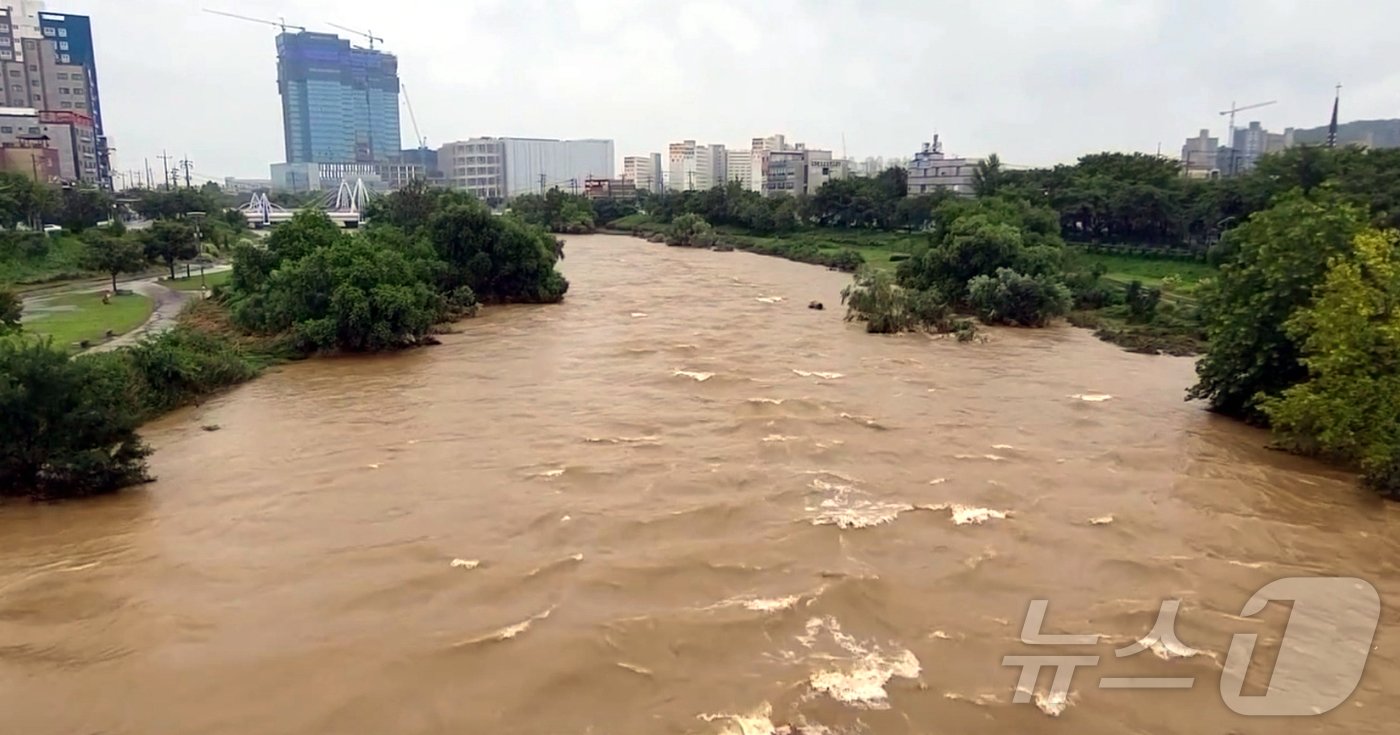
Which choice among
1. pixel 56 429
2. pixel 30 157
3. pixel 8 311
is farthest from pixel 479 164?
pixel 56 429

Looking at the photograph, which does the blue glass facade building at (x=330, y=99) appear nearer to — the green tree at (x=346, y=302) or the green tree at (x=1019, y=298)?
the green tree at (x=346, y=302)

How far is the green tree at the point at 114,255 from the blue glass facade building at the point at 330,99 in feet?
415

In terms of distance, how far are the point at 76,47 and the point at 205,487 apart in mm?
97202

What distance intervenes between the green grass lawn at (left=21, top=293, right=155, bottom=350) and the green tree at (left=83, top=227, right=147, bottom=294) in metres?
1.33

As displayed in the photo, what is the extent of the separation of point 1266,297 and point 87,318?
26.3 meters

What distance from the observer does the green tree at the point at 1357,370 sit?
11.2 m

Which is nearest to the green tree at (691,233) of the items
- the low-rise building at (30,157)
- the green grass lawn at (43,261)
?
the green grass lawn at (43,261)

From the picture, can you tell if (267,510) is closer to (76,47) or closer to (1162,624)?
(1162,624)

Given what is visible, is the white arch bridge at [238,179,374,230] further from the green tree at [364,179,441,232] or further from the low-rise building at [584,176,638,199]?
the low-rise building at [584,176,638,199]

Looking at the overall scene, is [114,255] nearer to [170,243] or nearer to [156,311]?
[170,243]

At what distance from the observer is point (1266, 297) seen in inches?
538

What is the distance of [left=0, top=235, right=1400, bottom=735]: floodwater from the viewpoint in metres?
7.01

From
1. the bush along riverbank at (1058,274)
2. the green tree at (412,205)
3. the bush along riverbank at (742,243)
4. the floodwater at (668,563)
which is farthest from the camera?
the bush along riverbank at (742,243)

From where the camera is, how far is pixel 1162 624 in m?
8.20
